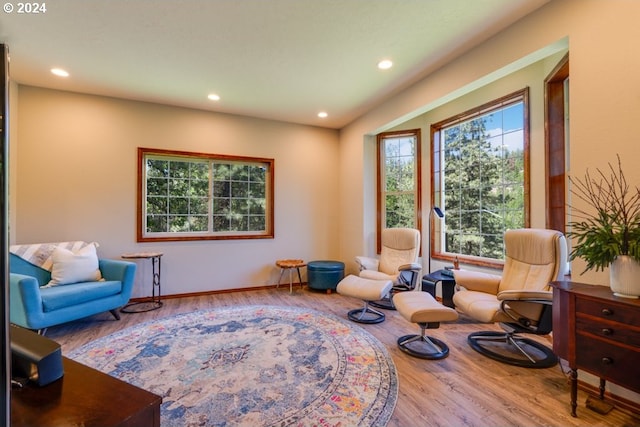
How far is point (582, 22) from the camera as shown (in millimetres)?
1988

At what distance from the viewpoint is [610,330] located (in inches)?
62.1

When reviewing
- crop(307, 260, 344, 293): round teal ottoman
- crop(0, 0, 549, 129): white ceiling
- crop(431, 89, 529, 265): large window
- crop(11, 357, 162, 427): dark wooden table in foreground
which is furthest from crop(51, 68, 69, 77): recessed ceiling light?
crop(431, 89, 529, 265): large window

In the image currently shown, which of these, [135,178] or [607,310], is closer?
[607,310]

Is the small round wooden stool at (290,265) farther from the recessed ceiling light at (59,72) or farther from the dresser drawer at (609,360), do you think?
the recessed ceiling light at (59,72)

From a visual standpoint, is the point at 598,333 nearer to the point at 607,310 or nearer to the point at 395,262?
the point at 607,310

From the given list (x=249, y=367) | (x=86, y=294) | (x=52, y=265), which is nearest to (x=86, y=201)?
(x=52, y=265)

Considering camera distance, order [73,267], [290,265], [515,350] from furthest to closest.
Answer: [290,265] → [73,267] → [515,350]

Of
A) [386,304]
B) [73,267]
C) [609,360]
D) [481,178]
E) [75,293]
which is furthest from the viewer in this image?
[386,304]

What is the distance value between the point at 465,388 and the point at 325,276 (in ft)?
8.73

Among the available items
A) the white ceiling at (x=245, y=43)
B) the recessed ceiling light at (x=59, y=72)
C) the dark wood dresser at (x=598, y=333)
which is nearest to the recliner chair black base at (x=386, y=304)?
the dark wood dresser at (x=598, y=333)

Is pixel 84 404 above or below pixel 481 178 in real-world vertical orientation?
below

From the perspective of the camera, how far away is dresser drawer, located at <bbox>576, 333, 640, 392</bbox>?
1.49m

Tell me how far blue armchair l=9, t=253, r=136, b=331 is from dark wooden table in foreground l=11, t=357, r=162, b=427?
2.24 metres

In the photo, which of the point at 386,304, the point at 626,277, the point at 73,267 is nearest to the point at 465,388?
the point at 626,277
